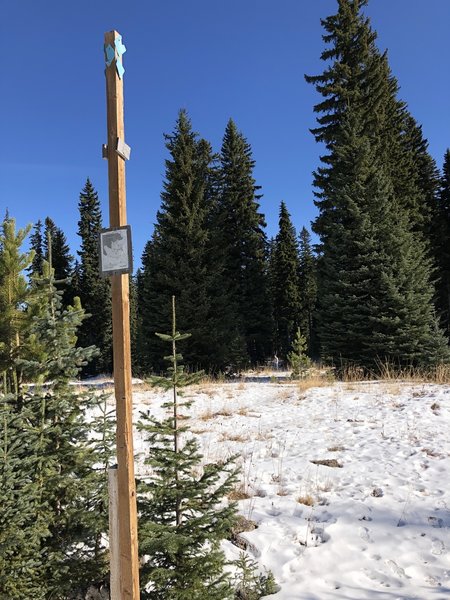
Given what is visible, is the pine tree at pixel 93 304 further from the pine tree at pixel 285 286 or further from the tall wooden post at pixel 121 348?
the tall wooden post at pixel 121 348

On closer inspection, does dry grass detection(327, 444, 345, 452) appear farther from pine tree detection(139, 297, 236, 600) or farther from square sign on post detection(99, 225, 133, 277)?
square sign on post detection(99, 225, 133, 277)

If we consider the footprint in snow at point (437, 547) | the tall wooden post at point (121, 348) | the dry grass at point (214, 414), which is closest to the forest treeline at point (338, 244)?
the dry grass at point (214, 414)

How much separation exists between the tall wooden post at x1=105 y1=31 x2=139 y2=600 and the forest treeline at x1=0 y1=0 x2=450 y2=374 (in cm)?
611

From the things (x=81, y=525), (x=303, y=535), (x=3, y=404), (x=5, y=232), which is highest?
(x=5, y=232)

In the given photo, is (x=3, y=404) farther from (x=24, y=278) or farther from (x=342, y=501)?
(x=342, y=501)

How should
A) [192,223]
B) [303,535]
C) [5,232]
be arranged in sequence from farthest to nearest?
[192,223] < [303,535] < [5,232]

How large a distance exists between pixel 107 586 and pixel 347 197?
539 inches

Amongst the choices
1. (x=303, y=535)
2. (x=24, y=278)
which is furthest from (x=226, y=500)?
(x=24, y=278)

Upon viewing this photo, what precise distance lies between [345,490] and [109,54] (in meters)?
5.42

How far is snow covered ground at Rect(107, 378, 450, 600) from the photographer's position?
3.62m

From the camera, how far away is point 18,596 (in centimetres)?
286

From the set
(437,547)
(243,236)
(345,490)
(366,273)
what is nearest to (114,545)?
(437,547)

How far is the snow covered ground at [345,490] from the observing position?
3.62 metres

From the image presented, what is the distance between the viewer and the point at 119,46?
3.23 meters
